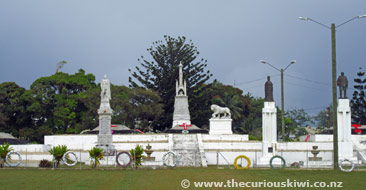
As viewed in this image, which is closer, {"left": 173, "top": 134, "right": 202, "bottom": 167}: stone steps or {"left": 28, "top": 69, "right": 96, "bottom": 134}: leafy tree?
{"left": 173, "top": 134, "right": 202, "bottom": 167}: stone steps

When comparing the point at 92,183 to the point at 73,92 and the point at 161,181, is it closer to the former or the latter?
the point at 161,181

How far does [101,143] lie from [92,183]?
1947cm

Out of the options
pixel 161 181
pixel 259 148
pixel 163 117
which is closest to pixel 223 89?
pixel 163 117

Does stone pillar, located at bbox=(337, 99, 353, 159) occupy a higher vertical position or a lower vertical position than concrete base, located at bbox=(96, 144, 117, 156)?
higher

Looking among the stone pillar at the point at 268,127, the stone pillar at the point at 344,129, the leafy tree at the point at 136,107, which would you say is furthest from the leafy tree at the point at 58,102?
the stone pillar at the point at 344,129

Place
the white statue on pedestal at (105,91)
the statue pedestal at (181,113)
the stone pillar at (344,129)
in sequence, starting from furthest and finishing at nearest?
the statue pedestal at (181,113), the white statue on pedestal at (105,91), the stone pillar at (344,129)

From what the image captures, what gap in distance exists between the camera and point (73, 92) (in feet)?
240

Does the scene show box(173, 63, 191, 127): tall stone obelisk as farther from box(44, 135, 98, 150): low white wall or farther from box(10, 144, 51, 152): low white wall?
box(10, 144, 51, 152): low white wall

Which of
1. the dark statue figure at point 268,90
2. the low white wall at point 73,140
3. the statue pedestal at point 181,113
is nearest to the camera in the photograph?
the dark statue figure at point 268,90

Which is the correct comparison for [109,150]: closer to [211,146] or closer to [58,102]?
[211,146]

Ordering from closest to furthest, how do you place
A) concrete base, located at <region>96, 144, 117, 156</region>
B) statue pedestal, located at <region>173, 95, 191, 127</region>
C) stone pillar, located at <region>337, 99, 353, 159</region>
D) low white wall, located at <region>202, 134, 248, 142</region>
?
concrete base, located at <region>96, 144, 117, 156</region>, stone pillar, located at <region>337, 99, 353, 159</region>, low white wall, located at <region>202, 134, 248, 142</region>, statue pedestal, located at <region>173, 95, 191, 127</region>

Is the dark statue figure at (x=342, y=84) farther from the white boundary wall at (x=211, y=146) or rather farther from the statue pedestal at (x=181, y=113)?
the statue pedestal at (x=181, y=113)

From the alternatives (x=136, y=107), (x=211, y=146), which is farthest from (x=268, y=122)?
(x=136, y=107)

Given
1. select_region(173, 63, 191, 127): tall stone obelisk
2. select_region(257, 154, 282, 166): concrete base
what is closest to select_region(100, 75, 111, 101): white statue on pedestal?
select_region(257, 154, 282, 166): concrete base
